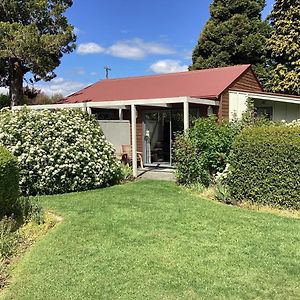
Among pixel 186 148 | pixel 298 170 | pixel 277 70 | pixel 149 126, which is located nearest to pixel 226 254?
pixel 298 170

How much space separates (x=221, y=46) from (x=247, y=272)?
22.6m

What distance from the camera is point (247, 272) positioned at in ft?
15.2

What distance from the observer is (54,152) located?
32.3 feet

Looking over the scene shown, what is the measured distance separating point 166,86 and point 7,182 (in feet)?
38.4

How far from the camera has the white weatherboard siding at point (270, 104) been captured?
15.2 metres

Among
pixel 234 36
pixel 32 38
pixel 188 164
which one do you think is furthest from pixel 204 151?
pixel 234 36

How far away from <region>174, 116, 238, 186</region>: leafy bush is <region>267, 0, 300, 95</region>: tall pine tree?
13.1m

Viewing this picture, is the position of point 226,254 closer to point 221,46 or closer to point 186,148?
point 186,148

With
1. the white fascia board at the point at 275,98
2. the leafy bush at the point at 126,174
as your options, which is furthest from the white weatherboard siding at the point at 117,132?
the white fascia board at the point at 275,98

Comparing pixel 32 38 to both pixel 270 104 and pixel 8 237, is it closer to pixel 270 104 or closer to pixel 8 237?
pixel 270 104

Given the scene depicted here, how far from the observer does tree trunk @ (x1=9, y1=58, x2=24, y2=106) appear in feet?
62.5

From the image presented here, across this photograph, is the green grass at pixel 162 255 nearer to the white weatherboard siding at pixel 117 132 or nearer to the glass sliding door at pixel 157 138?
the white weatherboard siding at pixel 117 132

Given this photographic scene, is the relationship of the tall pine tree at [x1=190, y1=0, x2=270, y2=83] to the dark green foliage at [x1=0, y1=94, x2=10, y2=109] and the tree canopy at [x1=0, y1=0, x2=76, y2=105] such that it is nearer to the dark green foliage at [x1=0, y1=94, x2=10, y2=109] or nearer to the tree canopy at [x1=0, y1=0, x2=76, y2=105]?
the tree canopy at [x1=0, y1=0, x2=76, y2=105]

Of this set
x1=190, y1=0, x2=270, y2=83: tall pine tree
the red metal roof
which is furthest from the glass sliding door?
x1=190, y1=0, x2=270, y2=83: tall pine tree
